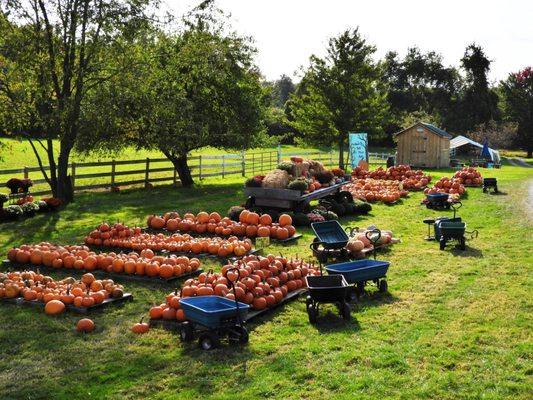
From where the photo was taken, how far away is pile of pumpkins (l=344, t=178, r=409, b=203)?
2333 cm

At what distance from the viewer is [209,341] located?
310 inches

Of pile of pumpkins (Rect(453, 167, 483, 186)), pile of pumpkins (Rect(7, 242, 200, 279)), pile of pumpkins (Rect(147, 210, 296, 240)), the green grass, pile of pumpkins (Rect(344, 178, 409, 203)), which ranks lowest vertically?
the green grass

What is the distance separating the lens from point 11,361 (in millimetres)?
7590

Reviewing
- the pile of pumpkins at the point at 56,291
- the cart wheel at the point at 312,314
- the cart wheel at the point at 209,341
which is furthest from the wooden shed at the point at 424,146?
the cart wheel at the point at 209,341

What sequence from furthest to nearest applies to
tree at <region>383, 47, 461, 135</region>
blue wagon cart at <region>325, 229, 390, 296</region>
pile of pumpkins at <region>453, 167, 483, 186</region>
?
1. tree at <region>383, 47, 461, 135</region>
2. pile of pumpkins at <region>453, 167, 483, 186</region>
3. blue wagon cart at <region>325, 229, 390, 296</region>

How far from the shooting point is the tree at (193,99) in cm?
2313

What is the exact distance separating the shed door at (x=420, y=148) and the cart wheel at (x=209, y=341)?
3537cm

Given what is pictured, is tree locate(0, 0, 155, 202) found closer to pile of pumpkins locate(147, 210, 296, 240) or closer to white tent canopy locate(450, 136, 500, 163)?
pile of pumpkins locate(147, 210, 296, 240)

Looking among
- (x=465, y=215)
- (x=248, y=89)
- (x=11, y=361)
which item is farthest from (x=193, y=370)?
(x=248, y=89)

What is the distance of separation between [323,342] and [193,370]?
1.89 m

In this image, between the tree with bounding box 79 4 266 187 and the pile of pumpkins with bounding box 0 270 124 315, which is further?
the tree with bounding box 79 4 266 187

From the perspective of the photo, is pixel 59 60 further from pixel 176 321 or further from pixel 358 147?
pixel 358 147

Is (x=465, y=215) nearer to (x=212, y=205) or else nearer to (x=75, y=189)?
(x=212, y=205)

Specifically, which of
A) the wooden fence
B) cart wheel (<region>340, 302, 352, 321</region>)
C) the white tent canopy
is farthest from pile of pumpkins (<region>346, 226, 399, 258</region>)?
the white tent canopy
